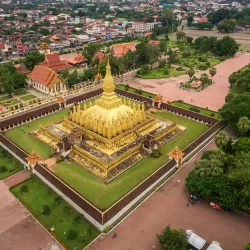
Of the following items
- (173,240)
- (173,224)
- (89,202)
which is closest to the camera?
(173,240)

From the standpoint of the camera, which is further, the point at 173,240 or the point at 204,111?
the point at 204,111

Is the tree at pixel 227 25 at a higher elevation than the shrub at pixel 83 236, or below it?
below

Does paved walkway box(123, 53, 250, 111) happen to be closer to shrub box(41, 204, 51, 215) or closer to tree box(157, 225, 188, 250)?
tree box(157, 225, 188, 250)

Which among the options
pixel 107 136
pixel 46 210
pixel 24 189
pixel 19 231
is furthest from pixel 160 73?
pixel 19 231

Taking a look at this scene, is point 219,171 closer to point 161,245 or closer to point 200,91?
point 161,245

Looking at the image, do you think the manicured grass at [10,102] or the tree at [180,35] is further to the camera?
the tree at [180,35]

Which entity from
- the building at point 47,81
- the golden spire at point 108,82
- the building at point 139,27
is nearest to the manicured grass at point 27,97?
the building at point 47,81

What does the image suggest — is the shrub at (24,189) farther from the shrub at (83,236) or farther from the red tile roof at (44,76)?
the red tile roof at (44,76)

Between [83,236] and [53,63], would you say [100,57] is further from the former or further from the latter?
[83,236]
